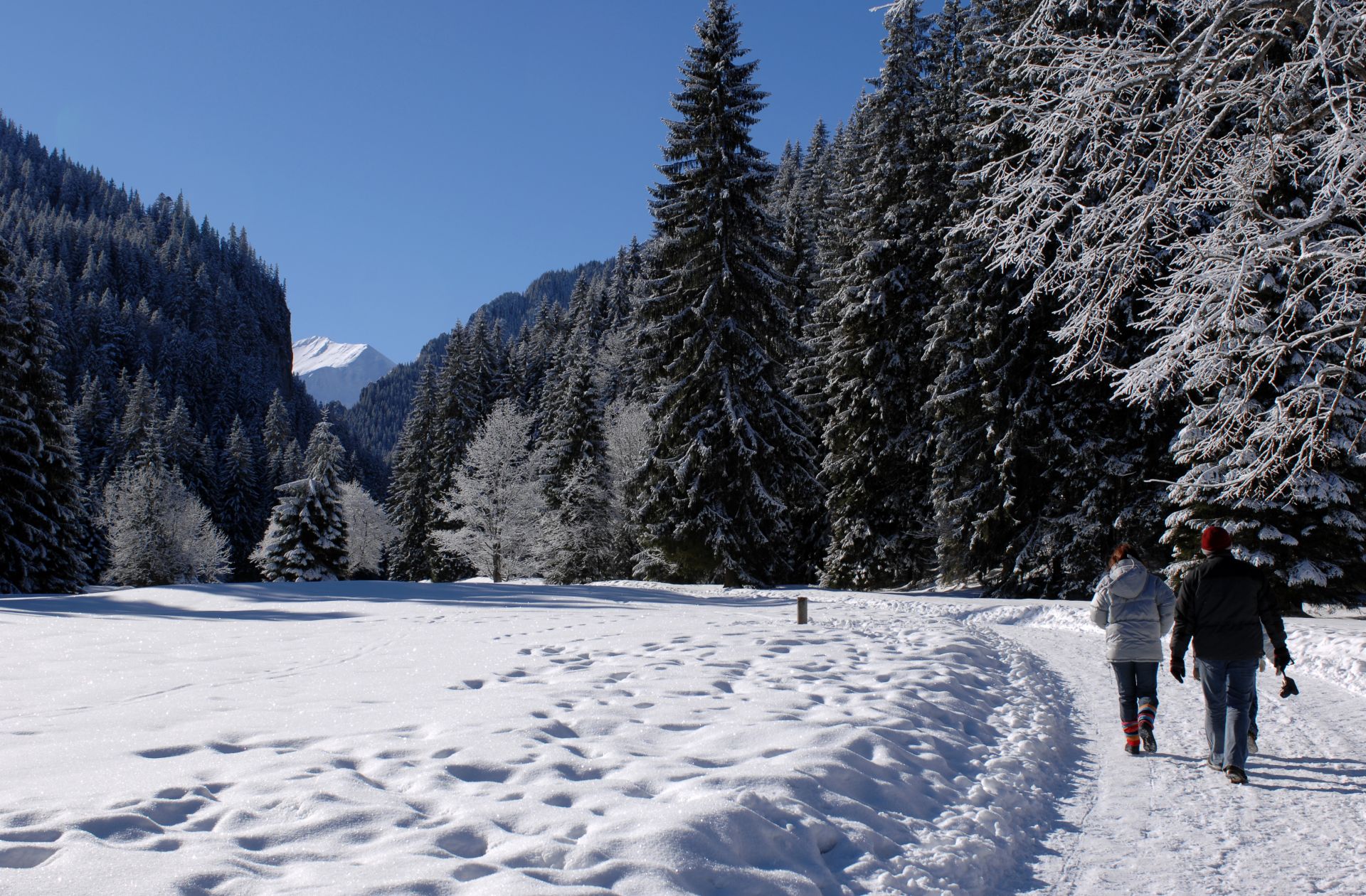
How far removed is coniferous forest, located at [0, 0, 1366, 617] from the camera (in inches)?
251

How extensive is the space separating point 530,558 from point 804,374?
17.8 meters

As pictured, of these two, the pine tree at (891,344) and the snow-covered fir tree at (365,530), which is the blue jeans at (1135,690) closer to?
the pine tree at (891,344)

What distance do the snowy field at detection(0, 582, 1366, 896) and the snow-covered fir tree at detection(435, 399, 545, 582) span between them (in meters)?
26.4

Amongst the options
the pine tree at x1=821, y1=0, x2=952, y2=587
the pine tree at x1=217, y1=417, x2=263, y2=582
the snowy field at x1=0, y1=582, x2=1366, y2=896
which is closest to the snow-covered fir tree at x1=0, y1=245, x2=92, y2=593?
the snowy field at x1=0, y1=582, x2=1366, y2=896

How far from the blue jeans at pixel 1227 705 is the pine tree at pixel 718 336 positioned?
1673 cm

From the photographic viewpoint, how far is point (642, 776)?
16.0 feet

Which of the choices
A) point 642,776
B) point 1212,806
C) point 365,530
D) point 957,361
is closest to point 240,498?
point 365,530

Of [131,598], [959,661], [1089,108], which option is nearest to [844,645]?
[959,661]

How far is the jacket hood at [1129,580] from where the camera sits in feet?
23.4

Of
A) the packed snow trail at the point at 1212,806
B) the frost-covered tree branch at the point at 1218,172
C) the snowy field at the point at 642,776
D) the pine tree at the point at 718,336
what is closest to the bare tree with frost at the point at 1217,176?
the frost-covered tree branch at the point at 1218,172

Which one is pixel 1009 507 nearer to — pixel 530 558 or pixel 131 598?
pixel 131 598

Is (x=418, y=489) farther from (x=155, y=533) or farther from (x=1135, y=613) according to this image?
(x=1135, y=613)

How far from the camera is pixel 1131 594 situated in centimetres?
712

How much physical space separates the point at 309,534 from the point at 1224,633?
41.1 meters
